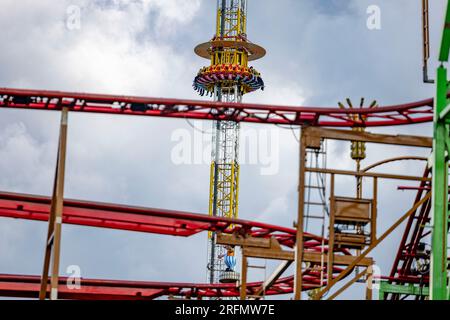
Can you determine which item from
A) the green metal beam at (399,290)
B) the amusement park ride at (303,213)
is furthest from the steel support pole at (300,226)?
the green metal beam at (399,290)

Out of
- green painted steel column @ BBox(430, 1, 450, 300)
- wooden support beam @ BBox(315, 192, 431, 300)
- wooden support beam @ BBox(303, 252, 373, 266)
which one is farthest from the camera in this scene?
wooden support beam @ BBox(303, 252, 373, 266)

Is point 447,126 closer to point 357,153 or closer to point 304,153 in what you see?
point 304,153

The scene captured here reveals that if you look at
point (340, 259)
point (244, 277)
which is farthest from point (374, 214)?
point (244, 277)

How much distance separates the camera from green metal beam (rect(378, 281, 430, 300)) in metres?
46.0

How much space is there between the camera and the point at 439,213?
29.9m

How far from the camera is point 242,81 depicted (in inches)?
4163

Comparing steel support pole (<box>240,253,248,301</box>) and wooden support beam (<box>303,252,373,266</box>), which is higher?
wooden support beam (<box>303,252,373,266</box>)

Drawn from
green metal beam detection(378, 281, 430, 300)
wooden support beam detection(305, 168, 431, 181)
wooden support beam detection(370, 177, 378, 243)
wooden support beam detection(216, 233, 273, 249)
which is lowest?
green metal beam detection(378, 281, 430, 300)

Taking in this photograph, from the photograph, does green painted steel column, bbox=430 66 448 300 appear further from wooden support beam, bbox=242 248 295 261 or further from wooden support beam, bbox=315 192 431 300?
wooden support beam, bbox=242 248 295 261

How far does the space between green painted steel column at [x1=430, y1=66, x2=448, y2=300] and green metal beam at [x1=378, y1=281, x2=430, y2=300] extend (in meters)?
16.0

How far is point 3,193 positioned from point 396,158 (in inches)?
599

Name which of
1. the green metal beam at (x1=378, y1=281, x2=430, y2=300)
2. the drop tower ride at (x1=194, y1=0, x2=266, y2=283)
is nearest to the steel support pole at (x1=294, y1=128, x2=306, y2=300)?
the green metal beam at (x1=378, y1=281, x2=430, y2=300)

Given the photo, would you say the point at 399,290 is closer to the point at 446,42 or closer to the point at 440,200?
the point at 440,200
